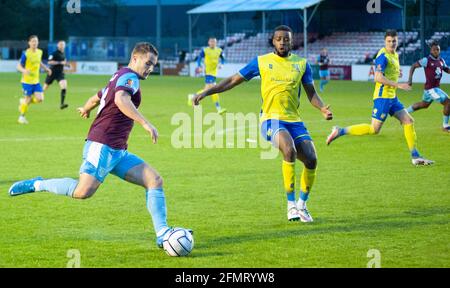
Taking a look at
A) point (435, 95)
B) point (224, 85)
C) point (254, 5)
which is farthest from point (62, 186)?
point (254, 5)

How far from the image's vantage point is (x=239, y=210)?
36.7 feet

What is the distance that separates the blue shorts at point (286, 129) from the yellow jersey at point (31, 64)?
15.9 m

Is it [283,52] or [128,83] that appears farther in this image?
[283,52]

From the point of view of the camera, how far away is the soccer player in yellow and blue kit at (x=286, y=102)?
1053 centimetres

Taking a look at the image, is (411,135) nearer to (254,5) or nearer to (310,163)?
(310,163)

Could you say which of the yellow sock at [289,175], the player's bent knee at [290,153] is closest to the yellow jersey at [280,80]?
the player's bent knee at [290,153]

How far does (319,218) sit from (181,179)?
12.7 feet

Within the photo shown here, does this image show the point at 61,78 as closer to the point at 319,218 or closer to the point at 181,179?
the point at 181,179

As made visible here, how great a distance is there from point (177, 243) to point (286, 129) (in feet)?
8.97

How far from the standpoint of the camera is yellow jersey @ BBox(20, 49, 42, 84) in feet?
83.7

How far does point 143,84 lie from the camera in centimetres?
4697

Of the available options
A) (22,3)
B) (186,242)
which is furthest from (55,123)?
(22,3)

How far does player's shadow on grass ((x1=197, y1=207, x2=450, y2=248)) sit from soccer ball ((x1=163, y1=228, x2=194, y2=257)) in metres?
0.51

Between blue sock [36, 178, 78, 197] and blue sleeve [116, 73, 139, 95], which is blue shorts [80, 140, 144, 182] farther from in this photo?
blue sleeve [116, 73, 139, 95]
